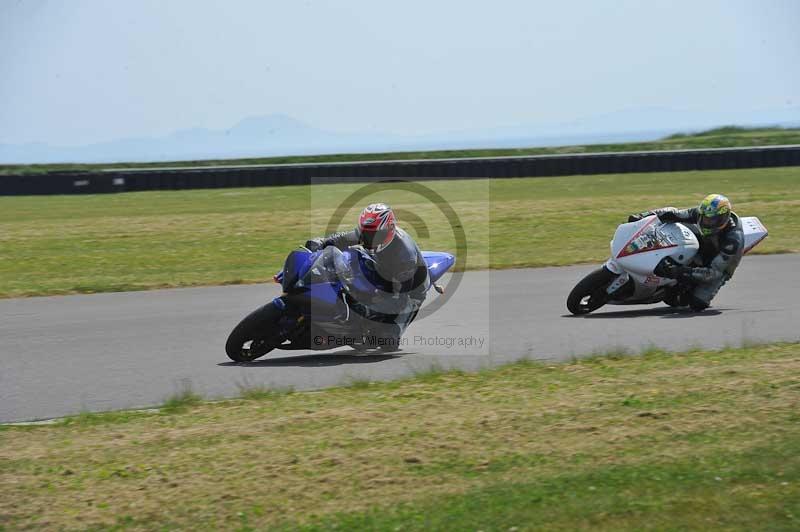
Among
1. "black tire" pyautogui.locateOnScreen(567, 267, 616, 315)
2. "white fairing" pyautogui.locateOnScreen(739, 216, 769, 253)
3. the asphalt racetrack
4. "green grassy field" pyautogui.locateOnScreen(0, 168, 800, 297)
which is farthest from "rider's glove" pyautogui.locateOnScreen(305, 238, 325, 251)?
"green grassy field" pyautogui.locateOnScreen(0, 168, 800, 297)

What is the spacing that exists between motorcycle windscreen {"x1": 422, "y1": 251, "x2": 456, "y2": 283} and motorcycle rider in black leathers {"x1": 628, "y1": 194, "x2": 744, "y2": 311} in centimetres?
240

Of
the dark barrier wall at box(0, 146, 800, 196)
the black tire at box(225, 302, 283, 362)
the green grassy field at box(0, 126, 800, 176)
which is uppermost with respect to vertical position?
the green grassy field at box(0, 126, 800, 176)

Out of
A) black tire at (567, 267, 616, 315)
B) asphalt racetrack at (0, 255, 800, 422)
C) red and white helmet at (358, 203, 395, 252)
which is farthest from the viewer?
black tire at (567, 267, 616, 315)

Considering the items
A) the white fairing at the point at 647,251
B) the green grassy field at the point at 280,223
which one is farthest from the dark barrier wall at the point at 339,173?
the white fairing at the point at 647,251

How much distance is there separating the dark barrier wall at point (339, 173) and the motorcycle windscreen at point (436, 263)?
20305 mm

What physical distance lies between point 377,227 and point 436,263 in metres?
1.37

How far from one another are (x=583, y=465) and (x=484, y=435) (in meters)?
0.77

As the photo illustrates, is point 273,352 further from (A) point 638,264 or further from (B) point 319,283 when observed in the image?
(A) point 638,264

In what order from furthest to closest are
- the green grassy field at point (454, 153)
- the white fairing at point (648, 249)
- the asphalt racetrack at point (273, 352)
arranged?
the green grassy field at point (454, 153) → the white fairing at point (648, 249) → the asphalt racetrack at point (273, 352)

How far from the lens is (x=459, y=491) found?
558cm

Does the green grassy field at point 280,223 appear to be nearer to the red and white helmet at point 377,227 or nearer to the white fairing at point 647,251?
the white fairing at point 647,251

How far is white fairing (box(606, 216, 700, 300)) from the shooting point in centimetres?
1114

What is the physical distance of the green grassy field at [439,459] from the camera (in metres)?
5.28

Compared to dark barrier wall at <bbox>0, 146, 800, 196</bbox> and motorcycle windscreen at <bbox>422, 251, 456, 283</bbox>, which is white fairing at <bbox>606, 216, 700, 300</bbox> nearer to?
motorcycle windscreen at <bbox>422, 251, 456, 283</bbox>
